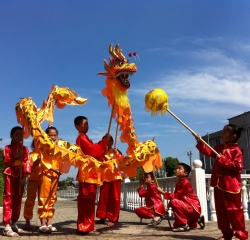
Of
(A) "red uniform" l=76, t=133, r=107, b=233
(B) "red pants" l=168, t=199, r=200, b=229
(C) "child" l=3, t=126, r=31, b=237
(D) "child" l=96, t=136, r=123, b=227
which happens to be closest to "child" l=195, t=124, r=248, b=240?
(B) "red pants" l=168, t=199, r=200, b=229

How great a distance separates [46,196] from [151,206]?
2260 mm

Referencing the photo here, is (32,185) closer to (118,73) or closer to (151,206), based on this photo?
(151,206)

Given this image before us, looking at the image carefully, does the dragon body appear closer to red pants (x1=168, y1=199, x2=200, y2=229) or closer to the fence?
red pants (x1=168, y1=199, x2=200, y2=229)

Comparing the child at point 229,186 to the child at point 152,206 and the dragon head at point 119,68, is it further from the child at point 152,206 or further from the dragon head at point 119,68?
the child at point 152,206

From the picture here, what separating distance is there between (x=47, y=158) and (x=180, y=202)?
248 cm

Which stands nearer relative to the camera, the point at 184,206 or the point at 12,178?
the point at 12,178

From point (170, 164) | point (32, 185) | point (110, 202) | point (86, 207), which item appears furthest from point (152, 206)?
point (170, 164)

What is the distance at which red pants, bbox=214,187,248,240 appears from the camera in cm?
441

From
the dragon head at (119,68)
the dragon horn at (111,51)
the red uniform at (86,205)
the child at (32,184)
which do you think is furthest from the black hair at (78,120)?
the dragon horn at (111,51)

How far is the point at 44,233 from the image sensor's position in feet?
18.3

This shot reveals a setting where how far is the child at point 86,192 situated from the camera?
5.36 m

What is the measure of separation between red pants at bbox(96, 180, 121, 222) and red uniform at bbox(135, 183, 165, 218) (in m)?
0.45

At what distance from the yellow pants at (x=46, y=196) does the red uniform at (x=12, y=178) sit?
35 centimetres

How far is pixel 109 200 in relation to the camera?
6.98 meters
